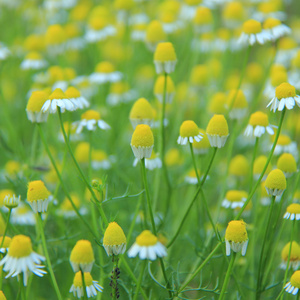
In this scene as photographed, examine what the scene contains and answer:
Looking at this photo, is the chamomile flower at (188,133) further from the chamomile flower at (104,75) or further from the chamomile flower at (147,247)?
the chamomile flower at (104,75)

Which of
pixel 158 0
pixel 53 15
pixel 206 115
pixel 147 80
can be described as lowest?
pixel 206 115

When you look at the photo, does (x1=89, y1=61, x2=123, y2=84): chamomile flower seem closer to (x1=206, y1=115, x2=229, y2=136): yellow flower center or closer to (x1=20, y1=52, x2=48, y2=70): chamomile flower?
(x1=20, y1=52, x2=48, y2=70): chamomile flower

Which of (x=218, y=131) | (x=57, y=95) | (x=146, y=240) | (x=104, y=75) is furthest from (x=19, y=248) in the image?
(x=104, y=75)

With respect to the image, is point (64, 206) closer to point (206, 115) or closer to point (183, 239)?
point (183, 239)

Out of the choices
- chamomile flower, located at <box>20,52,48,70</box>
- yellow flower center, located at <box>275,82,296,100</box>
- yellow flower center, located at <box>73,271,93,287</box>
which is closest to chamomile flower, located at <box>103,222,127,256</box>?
yellow flower center, located at <box>73,271,93,287</box>

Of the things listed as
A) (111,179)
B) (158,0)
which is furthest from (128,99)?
(158,0)

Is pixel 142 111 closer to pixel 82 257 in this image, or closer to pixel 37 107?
pixel 37 107

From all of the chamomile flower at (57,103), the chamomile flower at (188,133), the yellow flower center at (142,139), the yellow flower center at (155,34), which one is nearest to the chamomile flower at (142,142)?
the yellow flower center at (142,139)

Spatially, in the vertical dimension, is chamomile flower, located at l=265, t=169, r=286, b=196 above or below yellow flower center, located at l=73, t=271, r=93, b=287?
above
